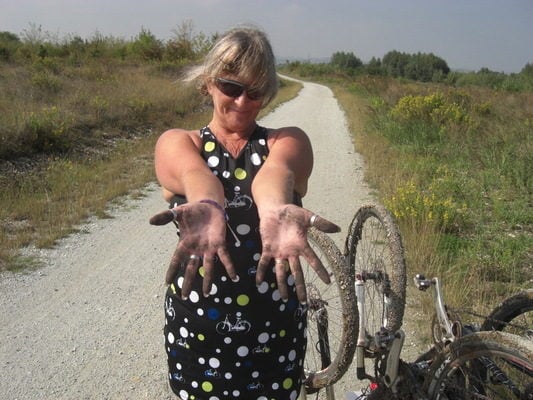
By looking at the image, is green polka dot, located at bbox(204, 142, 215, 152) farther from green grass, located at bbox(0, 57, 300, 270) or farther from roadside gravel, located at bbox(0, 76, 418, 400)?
roadside gravel, located at bbox(0, 76, 418, 400)

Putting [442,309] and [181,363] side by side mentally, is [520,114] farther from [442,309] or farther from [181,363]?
[181,363]

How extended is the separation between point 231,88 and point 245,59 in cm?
9

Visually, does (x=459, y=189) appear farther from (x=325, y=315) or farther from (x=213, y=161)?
(x=213, y=161)

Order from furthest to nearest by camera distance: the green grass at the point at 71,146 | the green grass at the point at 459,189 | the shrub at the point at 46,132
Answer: the shrub at the point at 46,132, the green grass at the point at 71,146, the green grass at the point at 459,189

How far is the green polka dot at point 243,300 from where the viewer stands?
4.91 ft

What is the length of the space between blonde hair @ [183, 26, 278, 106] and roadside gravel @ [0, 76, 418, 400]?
2.12m

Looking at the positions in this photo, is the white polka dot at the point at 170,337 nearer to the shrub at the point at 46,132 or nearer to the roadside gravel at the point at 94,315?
the roadside gravel at the point at 94,315

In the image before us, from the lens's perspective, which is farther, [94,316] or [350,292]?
[94,316]

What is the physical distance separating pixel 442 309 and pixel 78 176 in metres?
6.11

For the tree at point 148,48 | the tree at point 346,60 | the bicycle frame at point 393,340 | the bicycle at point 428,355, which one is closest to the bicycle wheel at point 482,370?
the bicycle at point 428,355

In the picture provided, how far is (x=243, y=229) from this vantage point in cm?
144

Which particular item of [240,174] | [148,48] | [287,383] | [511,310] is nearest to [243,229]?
[240,174]

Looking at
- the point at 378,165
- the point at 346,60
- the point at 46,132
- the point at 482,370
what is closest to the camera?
the point at 482,370

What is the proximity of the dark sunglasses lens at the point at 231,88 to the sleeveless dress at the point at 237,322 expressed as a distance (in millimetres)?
140
